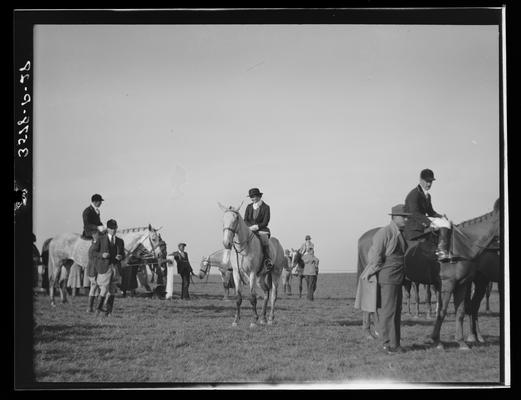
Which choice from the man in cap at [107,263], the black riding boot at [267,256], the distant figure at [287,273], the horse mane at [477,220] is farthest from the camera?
the black riding boot at [267,256]

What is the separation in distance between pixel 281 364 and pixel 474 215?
3705 millimetres

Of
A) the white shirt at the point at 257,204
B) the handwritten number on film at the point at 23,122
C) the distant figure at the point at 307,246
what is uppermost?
the handwritten number on film at the point at 23,122

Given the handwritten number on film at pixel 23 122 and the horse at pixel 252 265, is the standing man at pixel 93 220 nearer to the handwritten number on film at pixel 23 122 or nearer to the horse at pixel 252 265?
the handwritten number on film at pixel 23 122

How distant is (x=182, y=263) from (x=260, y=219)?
1620mm

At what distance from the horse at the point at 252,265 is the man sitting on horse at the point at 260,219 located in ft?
0.22

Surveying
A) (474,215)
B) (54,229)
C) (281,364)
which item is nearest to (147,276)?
(54,229)

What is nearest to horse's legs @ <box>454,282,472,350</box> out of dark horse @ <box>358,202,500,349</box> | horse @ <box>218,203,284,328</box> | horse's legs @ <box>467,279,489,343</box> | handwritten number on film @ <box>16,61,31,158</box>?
dark horse @ <box>358,202,500,349</box>

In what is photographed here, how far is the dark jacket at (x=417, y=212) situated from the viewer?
10.9 meters

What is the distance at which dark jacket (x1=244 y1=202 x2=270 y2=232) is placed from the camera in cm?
1148

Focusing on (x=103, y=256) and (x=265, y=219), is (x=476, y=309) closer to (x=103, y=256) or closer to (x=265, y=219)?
(x=265, y=219)

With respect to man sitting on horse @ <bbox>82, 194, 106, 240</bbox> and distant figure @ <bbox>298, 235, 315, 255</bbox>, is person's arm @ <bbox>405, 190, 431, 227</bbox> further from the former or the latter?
man sitting on horse @ <bbox>82, 194, 106, 240</bbox>

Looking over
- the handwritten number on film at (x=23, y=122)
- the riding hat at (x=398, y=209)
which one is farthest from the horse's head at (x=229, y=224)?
the handwritten number on film at (x=23, y=122)

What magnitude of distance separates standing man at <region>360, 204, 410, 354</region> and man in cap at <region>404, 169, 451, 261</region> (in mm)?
267

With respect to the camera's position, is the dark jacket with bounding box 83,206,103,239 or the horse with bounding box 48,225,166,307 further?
the horse with bounding box 48,225,166,307
